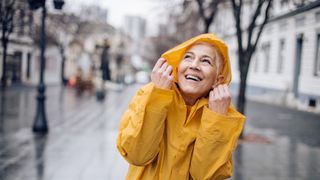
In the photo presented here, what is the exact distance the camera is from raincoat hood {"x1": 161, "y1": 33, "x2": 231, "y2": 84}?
2354 millimetres

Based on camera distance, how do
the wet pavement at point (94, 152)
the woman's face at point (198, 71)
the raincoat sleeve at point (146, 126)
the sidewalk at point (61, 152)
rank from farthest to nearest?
the wet pavement at point (94, 152), the sidewalk at point (61, 152), the woman's face at point (198, 71), the raincoat sleeve at point (146, 126)

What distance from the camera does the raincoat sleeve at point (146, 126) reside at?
2.15 m

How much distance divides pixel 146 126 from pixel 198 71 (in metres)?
0.43

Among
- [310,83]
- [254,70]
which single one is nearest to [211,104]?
[310,83]

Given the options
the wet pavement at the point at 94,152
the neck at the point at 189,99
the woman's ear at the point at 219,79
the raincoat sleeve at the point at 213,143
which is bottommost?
the wet pavement at the point at 94,152

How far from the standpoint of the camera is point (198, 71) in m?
2.34

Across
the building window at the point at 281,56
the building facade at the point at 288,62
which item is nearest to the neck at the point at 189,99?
the building facade at the point at 288,62

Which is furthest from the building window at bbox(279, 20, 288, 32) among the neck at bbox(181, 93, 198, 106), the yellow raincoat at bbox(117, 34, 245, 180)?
the yellow raincoat at bbox(117, 34, 245, 180)

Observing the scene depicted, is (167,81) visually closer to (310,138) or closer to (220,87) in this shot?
(220,87)

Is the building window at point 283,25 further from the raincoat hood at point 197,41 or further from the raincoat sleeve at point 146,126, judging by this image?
the raincoat sleeve at point 146,126

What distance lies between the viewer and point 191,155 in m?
2.29

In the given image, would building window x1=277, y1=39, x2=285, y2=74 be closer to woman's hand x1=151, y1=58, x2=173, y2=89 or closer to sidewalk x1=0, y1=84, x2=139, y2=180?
sidewalk x1=0, y1=84, x2=139, y2=180

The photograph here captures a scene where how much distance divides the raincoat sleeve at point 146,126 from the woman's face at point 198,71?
189 mm

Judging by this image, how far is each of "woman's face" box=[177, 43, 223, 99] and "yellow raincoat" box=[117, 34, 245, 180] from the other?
5 centimetres
